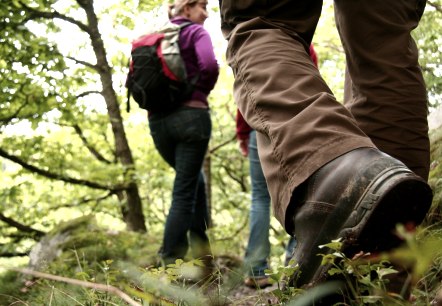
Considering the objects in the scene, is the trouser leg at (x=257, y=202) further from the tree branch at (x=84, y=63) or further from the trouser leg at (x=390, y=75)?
the tree branch at (x=84, y=63)

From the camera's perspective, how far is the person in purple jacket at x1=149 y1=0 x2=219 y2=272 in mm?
3549

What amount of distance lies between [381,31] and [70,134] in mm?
5915

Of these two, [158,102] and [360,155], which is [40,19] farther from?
[360,155]

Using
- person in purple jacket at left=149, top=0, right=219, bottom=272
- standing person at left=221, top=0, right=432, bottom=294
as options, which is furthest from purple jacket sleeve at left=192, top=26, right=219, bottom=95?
standing person at left=221, top=0, right=432, bottom=294

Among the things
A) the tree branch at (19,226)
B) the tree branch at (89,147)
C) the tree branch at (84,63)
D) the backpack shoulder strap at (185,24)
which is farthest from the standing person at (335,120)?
the tree branch at (89,147)

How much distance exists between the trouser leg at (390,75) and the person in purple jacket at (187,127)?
180 centimetres

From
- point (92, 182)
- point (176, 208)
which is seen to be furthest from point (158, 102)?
Answer: point (92, 182)

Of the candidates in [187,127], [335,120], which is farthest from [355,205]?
[187,127]

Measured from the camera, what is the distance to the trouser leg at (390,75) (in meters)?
1.75

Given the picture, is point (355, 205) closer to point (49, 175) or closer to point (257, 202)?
point (257, 202)

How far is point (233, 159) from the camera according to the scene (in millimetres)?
10438

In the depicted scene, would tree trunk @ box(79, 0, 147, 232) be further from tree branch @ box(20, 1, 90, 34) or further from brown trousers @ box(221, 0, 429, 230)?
brown trousers @ box(221, 0, 429, 230)

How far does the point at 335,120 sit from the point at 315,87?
0.55ft

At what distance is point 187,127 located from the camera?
3.57 meters
